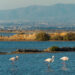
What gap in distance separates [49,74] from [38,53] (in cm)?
1975

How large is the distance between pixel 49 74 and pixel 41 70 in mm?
2351

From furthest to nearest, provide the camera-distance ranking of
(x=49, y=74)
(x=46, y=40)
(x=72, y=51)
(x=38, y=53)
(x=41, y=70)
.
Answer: (x=46, y=40), (x=72, y=51), (x=38, y=53), (x=41, y=70), (x=49, y=74)

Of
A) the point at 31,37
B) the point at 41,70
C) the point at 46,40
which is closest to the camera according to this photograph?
the point at 41,70

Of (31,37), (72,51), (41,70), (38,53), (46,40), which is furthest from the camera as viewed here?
(31,37)

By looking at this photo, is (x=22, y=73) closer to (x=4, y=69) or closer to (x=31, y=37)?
(x=4, y=69)

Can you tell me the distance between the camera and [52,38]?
304ft

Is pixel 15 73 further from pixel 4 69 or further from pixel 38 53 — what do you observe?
pixel 38 53

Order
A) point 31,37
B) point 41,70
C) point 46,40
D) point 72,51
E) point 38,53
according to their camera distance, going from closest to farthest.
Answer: point 41,70 → point 38,53 → point 72,51 → point 46,40 → point 31,37

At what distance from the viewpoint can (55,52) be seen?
46.8 meters

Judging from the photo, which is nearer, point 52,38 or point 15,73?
point 15,73

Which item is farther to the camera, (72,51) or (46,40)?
(46,40)

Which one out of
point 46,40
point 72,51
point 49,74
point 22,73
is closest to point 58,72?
point 49,74

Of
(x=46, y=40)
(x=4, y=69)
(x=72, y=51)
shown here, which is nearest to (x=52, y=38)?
(x=46, y=40)

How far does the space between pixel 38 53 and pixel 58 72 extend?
18.8m
